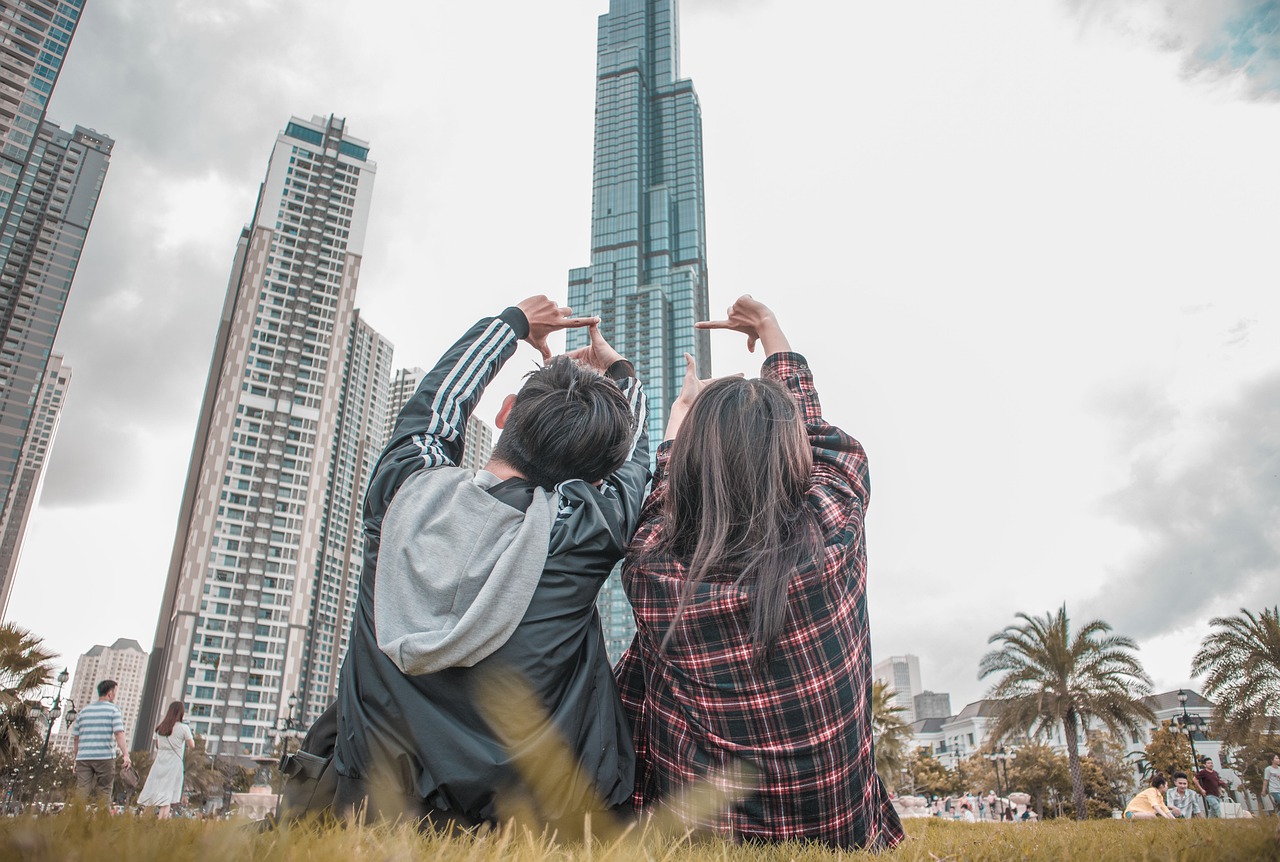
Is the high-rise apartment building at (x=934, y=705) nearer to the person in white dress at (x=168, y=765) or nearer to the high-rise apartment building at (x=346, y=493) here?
the high-rise apartment building at (x=346, y=493)

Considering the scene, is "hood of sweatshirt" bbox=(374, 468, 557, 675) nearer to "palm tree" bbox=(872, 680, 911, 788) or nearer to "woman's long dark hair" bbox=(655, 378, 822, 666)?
"woman's long dark hair" bbox=(655, 378, 822, 666)

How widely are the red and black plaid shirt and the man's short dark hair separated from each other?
1.25 ft

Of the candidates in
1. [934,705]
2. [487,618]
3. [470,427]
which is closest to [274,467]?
[470,427]

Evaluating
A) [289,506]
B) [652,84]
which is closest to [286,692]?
[289,506]

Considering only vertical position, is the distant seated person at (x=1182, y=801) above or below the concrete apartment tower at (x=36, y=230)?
below

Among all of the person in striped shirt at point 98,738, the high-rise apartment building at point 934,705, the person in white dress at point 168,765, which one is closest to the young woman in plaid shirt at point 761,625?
the person in white dress at point 168,765

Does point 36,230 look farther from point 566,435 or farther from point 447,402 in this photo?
point 566,435

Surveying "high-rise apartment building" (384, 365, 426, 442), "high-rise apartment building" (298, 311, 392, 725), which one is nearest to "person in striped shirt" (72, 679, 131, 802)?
"high-rise apartment building" (298, 311, 392, 725)

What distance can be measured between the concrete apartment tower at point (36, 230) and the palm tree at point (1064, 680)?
252 ft

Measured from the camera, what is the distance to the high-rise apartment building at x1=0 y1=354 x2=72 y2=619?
295ft

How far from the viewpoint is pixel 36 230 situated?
247 feet

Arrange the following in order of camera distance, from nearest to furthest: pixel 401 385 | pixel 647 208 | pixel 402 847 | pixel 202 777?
pixel 402 847 < pixel 202 777 < pixel 647 208 < pixel 401 385

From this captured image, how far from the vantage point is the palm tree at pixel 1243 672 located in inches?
769

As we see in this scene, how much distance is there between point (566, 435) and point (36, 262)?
98.9 metres
